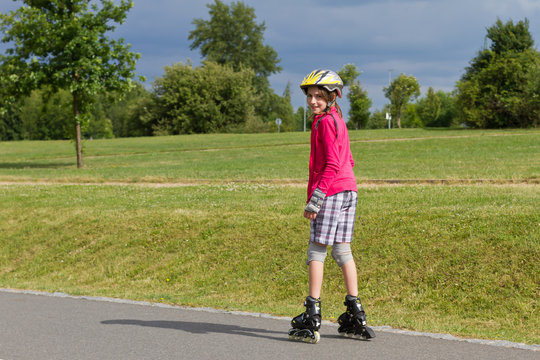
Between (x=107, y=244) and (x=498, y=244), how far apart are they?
603cm

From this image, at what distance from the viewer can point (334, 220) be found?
4.69m

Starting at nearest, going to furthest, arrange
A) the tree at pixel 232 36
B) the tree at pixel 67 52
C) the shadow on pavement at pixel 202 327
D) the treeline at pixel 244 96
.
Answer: the shadow on pavement at pixel 202 327 < the tree at pixel 67 52 < the treeline at pixel 244 96 < the tree at pixel 232 36

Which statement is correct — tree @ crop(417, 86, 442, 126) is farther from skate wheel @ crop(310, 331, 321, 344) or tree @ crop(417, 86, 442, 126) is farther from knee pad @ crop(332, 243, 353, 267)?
skate wheel @ crop(310, 331, 321, 344)

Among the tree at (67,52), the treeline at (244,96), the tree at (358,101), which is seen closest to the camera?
the tree at (67,52)

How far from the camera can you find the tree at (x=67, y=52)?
23297 mm

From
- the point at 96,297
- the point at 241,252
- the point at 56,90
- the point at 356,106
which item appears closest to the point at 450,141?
the point at 56,90

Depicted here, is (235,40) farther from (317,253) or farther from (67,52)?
(317,253)

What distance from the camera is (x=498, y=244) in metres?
7.17

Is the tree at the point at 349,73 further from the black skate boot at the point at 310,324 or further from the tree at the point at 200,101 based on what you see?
the black skate boot at the point at 310,324

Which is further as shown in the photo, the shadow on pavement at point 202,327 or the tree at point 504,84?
the tree at point 504,84

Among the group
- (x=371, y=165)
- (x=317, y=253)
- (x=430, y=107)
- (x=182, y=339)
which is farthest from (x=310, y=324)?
(x=430, y=107)

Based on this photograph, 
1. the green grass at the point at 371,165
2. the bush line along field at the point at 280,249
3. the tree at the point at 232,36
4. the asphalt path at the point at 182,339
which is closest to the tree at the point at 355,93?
the tree at the point at 232,36

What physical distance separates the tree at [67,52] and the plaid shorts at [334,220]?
2040 centimetres

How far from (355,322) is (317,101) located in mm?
1761
